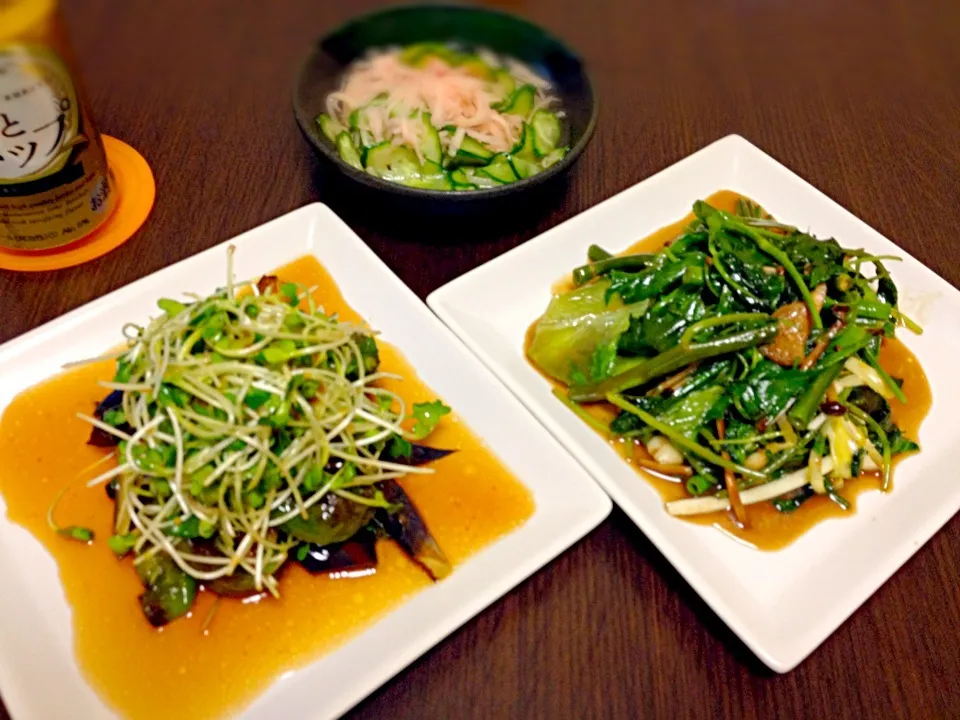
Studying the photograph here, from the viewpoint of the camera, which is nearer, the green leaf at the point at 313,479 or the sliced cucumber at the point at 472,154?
the green leaf at the point at 313,479

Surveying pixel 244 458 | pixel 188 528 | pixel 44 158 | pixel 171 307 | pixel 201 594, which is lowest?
pixel 201 594

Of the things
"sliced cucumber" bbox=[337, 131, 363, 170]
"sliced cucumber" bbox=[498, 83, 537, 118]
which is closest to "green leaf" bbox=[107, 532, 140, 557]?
"sliced cucumber" bbox=[337, 131, 363, 170]

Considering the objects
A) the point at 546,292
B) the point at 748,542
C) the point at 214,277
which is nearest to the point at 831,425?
the point at 748,542

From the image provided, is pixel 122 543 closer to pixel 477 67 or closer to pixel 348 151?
pixel 348 151

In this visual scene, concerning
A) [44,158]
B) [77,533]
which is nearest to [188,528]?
[77,533]

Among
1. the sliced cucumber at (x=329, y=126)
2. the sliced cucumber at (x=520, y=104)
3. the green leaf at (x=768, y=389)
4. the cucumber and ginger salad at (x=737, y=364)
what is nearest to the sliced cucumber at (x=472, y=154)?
the sliced cucumber at (x=520, y=104)

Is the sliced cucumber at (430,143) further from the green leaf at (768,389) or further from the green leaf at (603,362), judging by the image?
the green leaf at (768,389)
